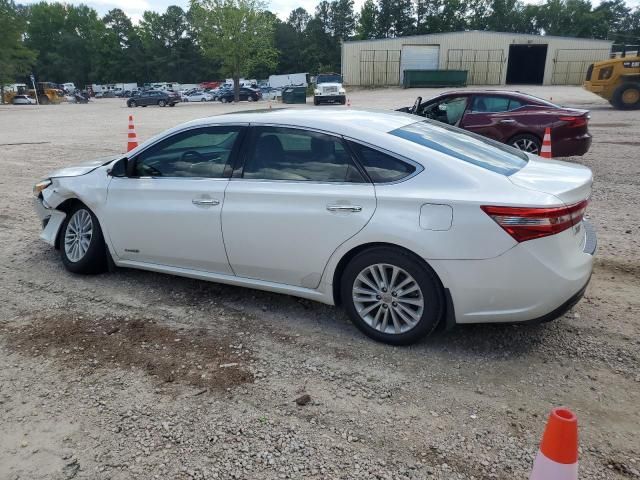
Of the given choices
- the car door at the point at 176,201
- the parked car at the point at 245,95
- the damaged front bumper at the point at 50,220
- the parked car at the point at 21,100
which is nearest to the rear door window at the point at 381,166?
the car door at the point at 176,201

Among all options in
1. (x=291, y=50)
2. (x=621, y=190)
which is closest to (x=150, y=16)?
(x=291, y=50)

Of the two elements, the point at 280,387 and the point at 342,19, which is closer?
the point at 280,387

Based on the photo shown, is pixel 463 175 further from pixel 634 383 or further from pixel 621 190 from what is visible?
pixel 621 190

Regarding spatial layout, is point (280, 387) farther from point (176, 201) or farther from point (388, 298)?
point (176, 201)

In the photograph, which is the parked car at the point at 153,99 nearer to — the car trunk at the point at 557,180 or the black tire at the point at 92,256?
the black tire at the point at 92,256

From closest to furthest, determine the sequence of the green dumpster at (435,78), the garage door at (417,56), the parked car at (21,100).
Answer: the green dumpster at (435,78) → the garage door at (417,56) → the parked car at (21,100)

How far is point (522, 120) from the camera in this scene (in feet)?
31.7

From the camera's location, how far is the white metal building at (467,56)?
2009 inches

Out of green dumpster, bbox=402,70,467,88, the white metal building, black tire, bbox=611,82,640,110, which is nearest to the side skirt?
black tire, bbox=611,82,640,110

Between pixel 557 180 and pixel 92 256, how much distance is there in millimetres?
3916

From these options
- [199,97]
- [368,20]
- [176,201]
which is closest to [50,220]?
[176,201]

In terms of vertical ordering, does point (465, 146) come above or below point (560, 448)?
above

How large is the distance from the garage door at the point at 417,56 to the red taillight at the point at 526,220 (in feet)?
168

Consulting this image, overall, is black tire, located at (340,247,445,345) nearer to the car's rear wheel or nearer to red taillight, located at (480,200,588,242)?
red taillight, located at (480,200,588,242)
